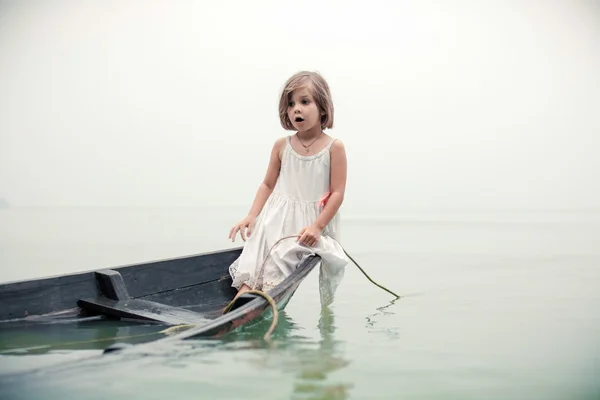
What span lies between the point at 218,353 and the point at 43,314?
69 cm

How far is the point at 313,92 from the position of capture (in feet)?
8.45

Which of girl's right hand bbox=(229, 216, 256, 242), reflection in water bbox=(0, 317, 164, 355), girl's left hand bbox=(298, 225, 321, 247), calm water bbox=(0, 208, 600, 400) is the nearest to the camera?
calm water bbox=(0, 208, 600, 400)

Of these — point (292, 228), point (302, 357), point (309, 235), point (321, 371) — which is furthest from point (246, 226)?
point (321, 371)

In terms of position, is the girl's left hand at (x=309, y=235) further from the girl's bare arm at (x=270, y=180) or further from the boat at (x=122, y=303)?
the girl's bare arm at (x=270, y=180)

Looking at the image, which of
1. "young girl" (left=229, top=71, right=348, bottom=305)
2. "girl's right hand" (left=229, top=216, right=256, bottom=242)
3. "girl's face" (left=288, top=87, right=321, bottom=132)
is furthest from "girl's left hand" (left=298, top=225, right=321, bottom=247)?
"girl's face" (left=288, top=87, right=321, bottom=132)

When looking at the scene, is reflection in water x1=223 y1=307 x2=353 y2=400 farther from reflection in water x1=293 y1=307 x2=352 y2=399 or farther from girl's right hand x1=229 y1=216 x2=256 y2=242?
girl's right hand x1=229 y1=216 x2=256 y2=242

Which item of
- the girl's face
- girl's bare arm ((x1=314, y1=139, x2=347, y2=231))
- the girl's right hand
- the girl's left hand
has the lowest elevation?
the girl's left hand

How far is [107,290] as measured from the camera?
8.04ft

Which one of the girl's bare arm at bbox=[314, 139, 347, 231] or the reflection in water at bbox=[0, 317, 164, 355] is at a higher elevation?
the girl's bare arm at bbox=[314, 139, 347, 231]

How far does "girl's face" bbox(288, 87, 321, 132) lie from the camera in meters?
2.56

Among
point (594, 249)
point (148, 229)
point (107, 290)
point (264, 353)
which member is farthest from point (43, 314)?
point (148, 229)

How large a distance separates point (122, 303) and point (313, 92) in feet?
3.18

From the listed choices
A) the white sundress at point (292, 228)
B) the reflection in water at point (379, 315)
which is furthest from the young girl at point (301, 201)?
the reflection in water at point (379, 315)

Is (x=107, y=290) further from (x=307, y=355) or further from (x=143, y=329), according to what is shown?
(x=307, y=355)
